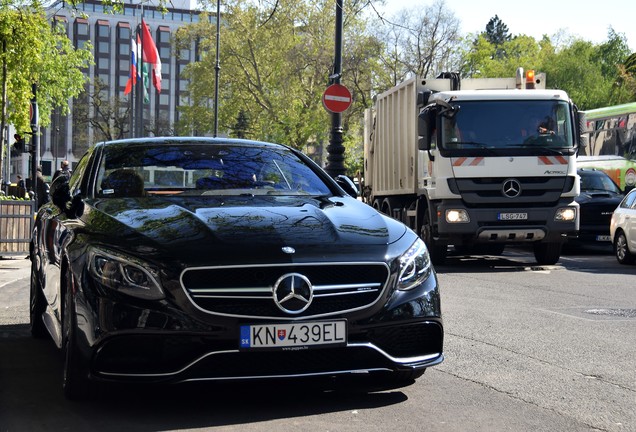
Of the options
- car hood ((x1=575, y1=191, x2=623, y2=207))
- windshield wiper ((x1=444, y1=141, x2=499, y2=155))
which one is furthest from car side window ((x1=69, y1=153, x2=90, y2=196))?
car hood ((x1=575, y1=191, x2=623, y2=207))

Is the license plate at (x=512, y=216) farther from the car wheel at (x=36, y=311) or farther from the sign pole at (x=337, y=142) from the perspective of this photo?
the car wheel at (x=36, y=311)

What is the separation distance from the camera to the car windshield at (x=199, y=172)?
22.4 feet

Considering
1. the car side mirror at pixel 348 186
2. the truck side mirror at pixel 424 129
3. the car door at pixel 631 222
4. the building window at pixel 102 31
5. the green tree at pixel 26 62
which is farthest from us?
the building window at pixel 102 31

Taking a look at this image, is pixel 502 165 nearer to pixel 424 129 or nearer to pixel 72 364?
pixel 424 129

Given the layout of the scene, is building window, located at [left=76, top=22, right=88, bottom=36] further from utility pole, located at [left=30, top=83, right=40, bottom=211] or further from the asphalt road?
the asphalt road

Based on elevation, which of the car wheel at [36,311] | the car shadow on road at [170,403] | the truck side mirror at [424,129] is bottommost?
the car shadow on road at [170,403]

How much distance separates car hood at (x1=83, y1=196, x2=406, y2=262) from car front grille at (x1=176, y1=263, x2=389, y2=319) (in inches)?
3.1

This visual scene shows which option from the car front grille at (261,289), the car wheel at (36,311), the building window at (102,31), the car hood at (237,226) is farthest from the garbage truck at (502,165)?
the building window at (102,31)

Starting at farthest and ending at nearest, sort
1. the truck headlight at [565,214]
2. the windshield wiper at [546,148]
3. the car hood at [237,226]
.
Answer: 1. the truck headlight at [565,214]
2. the windshield wiper at [546,148]
3. the car hood at [237,226]

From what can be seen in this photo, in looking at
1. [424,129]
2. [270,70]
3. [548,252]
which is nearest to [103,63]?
[270,70]

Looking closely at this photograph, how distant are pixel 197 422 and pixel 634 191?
50.1 ft

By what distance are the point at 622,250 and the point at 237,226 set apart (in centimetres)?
1425

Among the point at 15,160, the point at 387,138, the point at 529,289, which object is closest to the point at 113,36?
the point at 15,160

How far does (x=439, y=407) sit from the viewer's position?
221 inches
